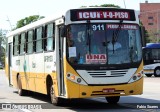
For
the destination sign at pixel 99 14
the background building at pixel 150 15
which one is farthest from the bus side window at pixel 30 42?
the background building at pixel 150 15

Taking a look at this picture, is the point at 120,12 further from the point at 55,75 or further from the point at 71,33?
the point at 55,75

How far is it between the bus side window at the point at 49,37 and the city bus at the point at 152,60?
2729 centimetres

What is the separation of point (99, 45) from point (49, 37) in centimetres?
246

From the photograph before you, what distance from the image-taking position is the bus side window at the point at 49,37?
15.0 meters

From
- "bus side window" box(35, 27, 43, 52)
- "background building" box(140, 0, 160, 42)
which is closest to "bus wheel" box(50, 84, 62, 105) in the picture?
"bus side window" box(35, 27, 43, 52)

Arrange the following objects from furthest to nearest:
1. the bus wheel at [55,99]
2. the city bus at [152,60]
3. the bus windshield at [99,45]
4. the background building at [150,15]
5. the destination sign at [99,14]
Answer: the background building at [150,15] → the city bus at [152,60] → the bus wheel at [55,99] → the destination sign at [99,14] → the bus windshield at [99,45]

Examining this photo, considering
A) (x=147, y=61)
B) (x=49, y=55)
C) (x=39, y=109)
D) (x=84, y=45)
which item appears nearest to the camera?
(x=84, y=45)

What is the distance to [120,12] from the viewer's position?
14.1m

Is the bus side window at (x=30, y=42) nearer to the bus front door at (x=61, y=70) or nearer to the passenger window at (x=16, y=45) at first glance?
the passenger window at (x=16, y=45)

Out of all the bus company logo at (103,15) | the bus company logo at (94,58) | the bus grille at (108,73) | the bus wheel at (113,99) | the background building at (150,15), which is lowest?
the bus wheel at (113,99)

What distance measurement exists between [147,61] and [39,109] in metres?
29.0

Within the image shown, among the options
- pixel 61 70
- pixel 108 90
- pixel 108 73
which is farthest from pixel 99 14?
pixel 108 90

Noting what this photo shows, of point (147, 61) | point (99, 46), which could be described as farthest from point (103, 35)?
point (147, 61)

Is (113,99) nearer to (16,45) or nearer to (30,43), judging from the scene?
(30,43)
